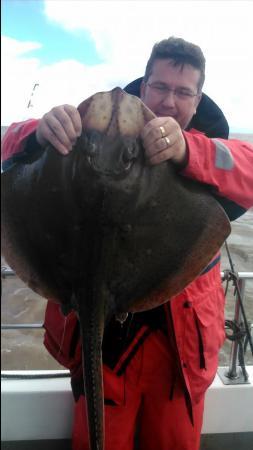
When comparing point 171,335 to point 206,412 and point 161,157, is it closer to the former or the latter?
point 161,157

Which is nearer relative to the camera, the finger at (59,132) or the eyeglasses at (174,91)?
the finger at (59,132)

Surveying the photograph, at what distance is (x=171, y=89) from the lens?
1756mm

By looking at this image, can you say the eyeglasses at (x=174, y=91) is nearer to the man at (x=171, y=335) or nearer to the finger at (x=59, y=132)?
the man at (x=171, y=335)

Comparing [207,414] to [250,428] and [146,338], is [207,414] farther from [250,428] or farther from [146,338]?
[146,338]

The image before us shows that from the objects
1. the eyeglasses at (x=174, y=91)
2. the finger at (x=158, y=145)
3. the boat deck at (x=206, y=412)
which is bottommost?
the boat deck at (x=206, y=412)

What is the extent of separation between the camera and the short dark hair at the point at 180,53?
1.70 metres

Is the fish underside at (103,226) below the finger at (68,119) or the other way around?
below

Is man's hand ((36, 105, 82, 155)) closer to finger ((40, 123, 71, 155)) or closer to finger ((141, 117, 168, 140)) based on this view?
finger ((40, 123, 71, 155))

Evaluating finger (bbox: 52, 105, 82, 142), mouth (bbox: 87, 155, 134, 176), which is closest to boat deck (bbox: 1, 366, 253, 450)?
mouth (bbox: 87, 155, 134, 176)

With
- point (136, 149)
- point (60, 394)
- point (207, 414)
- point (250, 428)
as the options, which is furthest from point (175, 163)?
point (250, 428)

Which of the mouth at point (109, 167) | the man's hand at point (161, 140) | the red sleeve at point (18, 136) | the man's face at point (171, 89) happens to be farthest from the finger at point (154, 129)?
the man's face at point (171, 89)

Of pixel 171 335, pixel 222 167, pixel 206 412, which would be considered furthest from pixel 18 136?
pixel 206 412

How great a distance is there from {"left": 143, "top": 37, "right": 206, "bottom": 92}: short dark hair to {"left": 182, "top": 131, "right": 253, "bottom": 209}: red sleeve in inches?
15.3

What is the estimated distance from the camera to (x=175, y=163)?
138 cm
